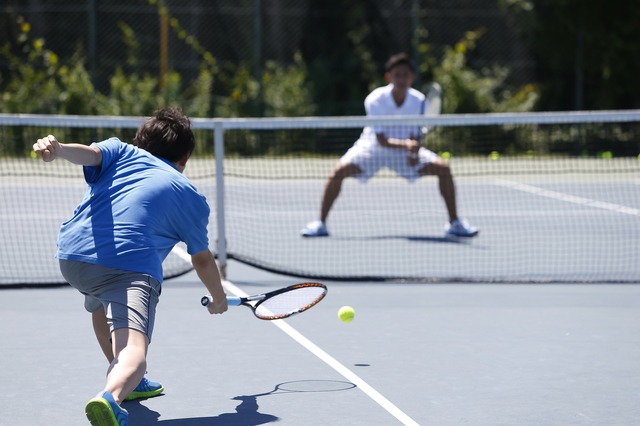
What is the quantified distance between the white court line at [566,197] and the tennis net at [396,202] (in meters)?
0.04

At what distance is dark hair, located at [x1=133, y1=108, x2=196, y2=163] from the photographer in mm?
3090

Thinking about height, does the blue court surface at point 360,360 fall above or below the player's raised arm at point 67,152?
below

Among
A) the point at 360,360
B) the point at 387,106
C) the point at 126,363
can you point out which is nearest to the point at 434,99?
the point at 387,106

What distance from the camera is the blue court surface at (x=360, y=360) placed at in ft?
10.4

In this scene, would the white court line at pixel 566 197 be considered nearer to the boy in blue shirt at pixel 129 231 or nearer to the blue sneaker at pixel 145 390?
the blue sneaker at pixel 145 390

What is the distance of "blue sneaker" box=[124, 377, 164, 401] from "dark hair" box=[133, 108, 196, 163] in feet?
2.99

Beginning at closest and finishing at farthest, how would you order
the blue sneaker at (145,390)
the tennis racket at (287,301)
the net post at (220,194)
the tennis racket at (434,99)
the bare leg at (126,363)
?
the bare leg at (126,363) < the blue sneaker at (145,390) < the tennis racket at (287,301) < the net post at (220,194) < the tennis racket at (434,99)

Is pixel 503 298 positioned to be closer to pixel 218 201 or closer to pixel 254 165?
pixel 218 201

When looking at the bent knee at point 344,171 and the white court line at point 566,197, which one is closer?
the bent knee at point 344,171

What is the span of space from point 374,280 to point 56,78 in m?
11.6

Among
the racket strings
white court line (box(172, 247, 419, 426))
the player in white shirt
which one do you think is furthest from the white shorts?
the racket strings

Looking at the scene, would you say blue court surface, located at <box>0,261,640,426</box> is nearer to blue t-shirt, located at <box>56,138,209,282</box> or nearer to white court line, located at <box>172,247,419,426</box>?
white court line, located at <box>172,247,419,426</box>

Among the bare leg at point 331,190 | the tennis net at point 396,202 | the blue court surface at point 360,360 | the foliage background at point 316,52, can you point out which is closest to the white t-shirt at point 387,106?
the tennis net at point 396,202

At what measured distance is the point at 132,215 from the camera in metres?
2.90
